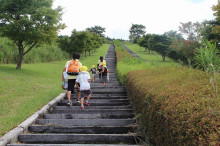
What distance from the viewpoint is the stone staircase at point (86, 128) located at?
155 inches

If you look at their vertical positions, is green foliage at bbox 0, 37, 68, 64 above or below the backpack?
above

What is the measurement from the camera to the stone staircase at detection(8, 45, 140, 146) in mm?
3936

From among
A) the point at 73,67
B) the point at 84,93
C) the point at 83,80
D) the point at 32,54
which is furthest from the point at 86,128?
the point at 32,54

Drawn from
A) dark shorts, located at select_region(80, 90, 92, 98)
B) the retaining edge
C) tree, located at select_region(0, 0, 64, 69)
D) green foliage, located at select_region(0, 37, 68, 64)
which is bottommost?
the retaining edge

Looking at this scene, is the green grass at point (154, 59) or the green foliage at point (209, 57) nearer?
the green foliage at point (209, 57)

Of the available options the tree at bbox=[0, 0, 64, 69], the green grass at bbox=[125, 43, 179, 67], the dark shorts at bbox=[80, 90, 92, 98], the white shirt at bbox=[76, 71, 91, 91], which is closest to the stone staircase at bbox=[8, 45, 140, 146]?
the dark shorts at bbox=[80, 90, 92, 98]

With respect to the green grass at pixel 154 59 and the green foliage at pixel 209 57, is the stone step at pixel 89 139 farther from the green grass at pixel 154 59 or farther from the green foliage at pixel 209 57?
the green grass at pixel 154 59

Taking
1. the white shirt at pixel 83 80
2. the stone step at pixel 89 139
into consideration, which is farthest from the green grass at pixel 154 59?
the stone step at pixel 89 139

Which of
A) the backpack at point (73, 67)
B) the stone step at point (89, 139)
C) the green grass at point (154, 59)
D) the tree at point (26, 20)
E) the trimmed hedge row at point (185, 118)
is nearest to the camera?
the trimmed hedge row at point (185, 118)

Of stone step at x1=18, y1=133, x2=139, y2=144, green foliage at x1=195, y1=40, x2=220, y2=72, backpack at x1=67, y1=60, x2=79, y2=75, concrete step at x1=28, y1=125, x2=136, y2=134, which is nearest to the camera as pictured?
green foliage at x1=195, y1=40, x2=220, y2=72

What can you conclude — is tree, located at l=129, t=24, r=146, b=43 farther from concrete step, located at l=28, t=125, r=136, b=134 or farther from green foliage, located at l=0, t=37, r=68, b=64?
concrete step, located at l=28, t=125, r=136, b=134

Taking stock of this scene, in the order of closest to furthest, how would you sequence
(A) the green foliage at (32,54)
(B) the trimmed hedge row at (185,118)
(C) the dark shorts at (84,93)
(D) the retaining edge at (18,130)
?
(B) the trimmed hedge row at (185,118)
(D) the retaining edge at (18,130)
(C) the dark shorts at (84,93)
(A) the green foliage at (32,54)

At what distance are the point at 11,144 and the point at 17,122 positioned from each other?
3.64ft

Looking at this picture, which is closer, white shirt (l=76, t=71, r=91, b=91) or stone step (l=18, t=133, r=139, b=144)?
stone step (l=18, t=133, r=139, b=144)
